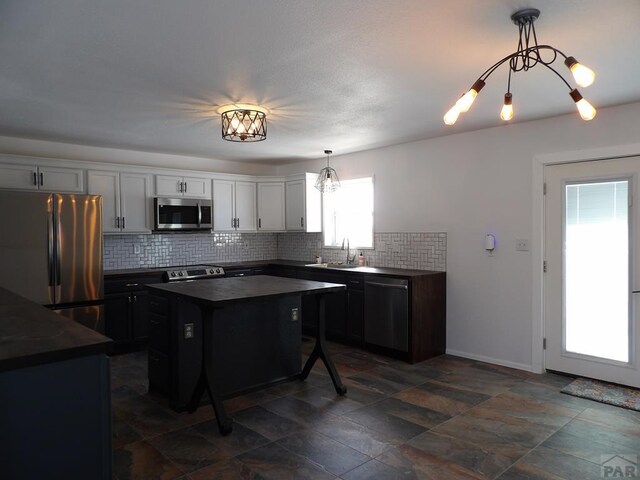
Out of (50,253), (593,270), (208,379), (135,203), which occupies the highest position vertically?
(135,203)

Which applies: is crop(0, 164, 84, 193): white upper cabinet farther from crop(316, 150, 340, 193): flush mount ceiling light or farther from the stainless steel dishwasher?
the stainless steel dishwasher

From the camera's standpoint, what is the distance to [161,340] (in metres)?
3.67

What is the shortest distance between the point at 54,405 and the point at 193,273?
3.91m

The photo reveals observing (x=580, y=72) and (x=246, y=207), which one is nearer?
(x=580, y=72)

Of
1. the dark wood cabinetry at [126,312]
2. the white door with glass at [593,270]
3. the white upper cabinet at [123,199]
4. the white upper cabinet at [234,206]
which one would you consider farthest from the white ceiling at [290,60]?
the white upper cabinet at [234,206]

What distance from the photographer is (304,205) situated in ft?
21.2

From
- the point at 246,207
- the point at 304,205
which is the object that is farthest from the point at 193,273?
the point at 304,205

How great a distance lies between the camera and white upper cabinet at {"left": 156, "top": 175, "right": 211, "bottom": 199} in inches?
226

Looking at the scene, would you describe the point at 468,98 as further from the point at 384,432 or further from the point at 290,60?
the point at 384,432

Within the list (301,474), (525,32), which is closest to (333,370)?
(301,474)

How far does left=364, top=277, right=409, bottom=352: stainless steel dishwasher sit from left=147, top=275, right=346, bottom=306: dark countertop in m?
1.03

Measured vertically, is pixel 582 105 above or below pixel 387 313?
above

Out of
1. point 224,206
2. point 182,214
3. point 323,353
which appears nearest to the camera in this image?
point 323,353

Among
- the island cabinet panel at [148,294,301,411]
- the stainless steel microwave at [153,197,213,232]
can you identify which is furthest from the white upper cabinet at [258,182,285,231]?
the island cabinet panel at [148,294,301,411]
